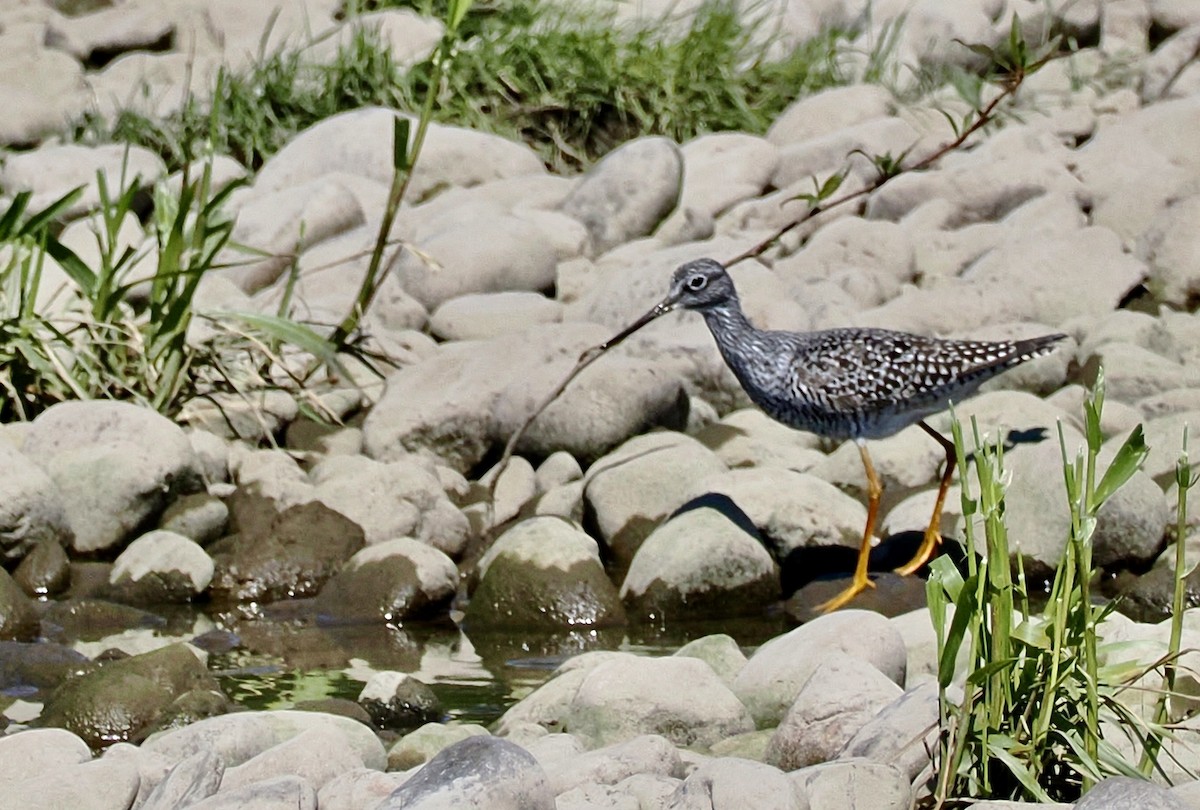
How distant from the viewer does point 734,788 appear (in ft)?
13.4

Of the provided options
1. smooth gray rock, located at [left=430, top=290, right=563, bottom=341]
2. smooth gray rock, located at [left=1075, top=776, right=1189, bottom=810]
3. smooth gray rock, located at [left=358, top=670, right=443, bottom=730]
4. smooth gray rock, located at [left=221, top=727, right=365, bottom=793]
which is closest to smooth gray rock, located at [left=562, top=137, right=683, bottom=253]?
smooth gray rock, located at [left=430, top=290, right=563, bottom=341]

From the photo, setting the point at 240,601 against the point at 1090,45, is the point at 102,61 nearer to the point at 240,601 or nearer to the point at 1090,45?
the point at 1090,45

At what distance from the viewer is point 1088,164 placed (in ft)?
37.4

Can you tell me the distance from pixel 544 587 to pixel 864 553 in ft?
4.02

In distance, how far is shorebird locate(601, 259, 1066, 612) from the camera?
7.37m

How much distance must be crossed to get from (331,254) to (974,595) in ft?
24.2

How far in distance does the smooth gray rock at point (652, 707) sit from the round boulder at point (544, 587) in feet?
5.09

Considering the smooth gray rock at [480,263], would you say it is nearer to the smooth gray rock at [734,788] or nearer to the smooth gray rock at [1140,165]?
the smooth gray rock at [1140,165]

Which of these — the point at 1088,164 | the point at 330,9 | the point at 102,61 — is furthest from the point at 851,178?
the point at 102,61

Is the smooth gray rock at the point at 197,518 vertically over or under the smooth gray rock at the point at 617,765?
under

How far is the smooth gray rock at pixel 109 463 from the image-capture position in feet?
24.7

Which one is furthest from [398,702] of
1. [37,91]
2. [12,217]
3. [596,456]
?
[37,91]

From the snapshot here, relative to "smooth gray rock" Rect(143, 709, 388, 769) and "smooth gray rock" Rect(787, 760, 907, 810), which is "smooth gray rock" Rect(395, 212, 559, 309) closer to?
"smooth gray rock" Rect(143, 709, 388, 769)

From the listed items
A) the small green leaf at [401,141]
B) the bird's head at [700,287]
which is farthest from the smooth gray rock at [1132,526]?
the small green leaf at [401,141]
